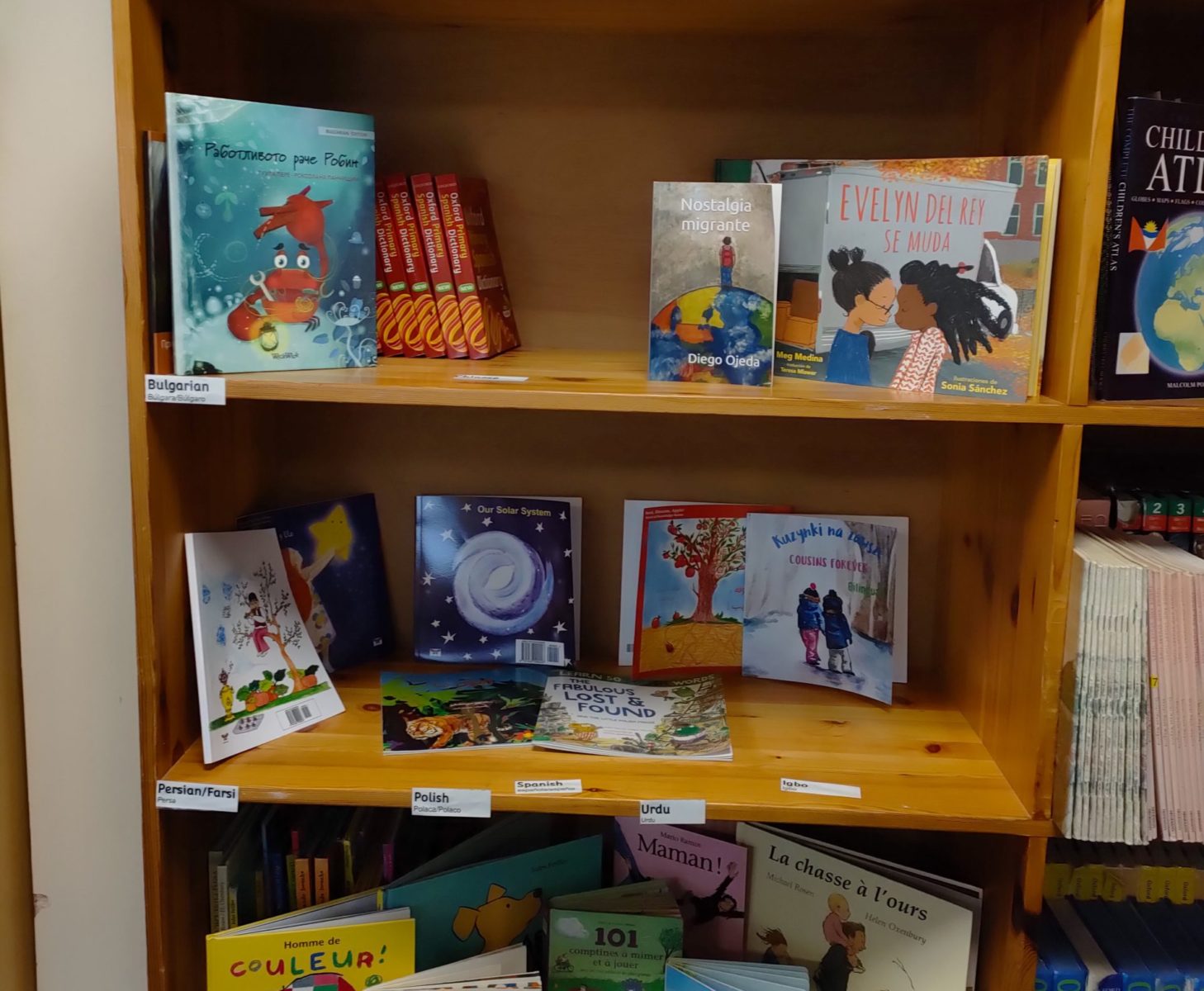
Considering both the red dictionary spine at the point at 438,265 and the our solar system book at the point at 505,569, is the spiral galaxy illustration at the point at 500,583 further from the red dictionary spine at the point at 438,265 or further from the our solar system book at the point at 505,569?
the red dictionary spine at the point at 438,265

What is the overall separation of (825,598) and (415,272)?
737 mm

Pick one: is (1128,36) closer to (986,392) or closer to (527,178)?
Result: (986,392)

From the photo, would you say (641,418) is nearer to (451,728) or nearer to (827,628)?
(827,628)

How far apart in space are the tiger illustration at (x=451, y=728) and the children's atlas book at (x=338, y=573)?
22 cm

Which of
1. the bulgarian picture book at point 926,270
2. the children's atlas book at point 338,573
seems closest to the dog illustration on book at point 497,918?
the children's atlas book at point 338,573

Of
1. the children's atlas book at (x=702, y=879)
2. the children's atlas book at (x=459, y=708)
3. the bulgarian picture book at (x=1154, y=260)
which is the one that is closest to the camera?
the bulgarian picture book at (x=1154, y=260)

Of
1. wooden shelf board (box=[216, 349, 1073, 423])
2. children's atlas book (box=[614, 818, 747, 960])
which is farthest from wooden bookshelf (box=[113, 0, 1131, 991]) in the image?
children's atlas book (box=[614, 818, 747, 960])

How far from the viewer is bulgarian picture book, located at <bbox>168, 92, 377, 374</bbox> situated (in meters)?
1.15

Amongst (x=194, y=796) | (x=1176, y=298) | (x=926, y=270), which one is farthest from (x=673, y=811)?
(x=1176, y=298)

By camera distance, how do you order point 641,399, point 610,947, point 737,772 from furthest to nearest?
point 610,947, point 737,772, point 641,399

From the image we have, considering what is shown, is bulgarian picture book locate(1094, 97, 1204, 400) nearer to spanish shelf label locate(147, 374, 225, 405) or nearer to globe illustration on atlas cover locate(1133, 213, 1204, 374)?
globe illustration on atlas cover locate(1133, 213, 1204, 374)

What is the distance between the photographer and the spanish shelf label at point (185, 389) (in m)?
1.12

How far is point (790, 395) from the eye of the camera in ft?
3.76

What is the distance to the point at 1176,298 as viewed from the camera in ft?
3.70
